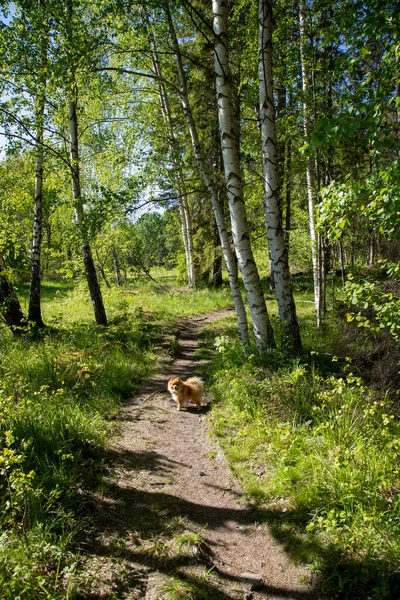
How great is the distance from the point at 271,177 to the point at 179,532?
5.49 metres

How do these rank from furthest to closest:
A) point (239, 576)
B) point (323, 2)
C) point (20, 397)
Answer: point (323, 2), point (20, 397), point (239, 576)

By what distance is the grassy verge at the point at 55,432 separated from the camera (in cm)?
265

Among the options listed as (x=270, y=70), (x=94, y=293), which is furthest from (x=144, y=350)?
(x=270, y=70)

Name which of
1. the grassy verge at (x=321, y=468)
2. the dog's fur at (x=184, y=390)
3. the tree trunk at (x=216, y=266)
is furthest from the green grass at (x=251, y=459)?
the tree trunk at (x=216, y=266)

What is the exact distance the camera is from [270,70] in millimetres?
5598

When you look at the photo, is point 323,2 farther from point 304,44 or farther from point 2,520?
point 2,520

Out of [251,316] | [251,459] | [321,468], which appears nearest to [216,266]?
[251,316]

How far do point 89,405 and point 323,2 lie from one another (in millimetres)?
→ 9750

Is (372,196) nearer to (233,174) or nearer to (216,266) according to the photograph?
(233,174)

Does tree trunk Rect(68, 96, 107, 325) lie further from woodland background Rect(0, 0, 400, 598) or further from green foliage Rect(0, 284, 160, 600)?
green foliage Rect(0, 284, 160, 600)

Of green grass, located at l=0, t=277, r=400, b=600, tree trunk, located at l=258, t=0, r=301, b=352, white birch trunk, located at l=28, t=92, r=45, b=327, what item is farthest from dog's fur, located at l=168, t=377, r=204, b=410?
white birch trunk, located at l=28, t=92, r=45, b=327

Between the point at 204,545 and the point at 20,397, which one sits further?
the point at 20,397

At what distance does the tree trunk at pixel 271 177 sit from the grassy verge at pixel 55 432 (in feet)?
11.3

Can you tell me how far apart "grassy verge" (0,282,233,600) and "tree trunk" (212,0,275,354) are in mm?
2969
